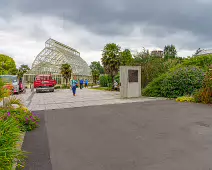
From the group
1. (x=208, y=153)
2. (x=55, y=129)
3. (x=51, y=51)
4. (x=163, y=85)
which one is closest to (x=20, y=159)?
(x=55, y=129)

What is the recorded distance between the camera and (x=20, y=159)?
3455 mm

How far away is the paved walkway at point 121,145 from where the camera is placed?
3.35m

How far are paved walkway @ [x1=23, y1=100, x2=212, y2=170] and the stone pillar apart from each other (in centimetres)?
767

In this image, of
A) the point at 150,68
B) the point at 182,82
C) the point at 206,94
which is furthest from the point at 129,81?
the point at 206,94

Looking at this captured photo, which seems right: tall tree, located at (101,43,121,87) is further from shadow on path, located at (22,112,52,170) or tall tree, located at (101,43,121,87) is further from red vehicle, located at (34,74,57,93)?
shadow on path, located at (22,112,52,170)

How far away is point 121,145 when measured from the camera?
14.0ft

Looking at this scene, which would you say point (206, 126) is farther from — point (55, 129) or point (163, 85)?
point (163, 85)

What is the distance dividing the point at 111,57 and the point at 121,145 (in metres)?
17.9

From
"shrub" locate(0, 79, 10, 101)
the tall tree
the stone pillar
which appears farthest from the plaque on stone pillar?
"shrub" locate(0, 79, 10, 101)

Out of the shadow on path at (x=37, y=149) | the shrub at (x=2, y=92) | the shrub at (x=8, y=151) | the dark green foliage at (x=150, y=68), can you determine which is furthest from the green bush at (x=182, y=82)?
the shrub at (x=8, y=151)

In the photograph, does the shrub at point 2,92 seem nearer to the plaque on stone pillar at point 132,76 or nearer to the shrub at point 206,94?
the plaque on stone pillar at point 132,76

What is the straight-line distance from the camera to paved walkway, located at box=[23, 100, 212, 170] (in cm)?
335

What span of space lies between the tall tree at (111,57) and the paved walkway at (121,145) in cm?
1569

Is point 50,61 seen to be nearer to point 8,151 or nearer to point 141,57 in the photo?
point 141,57
